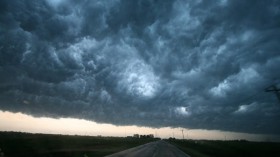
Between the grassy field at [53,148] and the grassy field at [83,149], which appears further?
the grassy field at [83,149]

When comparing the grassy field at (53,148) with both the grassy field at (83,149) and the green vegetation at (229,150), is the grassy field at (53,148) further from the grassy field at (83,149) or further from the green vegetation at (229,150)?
the green vegetation at (229,150)

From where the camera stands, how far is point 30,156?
3928cm

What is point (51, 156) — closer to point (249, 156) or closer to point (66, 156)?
point (66, 156)

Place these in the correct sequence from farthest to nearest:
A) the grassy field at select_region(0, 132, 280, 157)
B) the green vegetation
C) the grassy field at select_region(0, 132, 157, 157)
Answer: the green vegetation
the grassy field at select_region(0, 132, 280, 157)
the grassy field at select_region(0, 132, 157, 157)

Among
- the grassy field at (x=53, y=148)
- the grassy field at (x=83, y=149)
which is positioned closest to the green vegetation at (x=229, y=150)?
the grassy field at (x=83, y=149)

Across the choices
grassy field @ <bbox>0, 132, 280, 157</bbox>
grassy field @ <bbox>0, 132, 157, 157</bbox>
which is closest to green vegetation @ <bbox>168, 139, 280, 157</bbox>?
grassy field @ <bbox>0, 132, 280, 157</bbox>

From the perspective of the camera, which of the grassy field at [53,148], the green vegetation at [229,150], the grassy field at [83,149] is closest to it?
the grassy field at [53,148]

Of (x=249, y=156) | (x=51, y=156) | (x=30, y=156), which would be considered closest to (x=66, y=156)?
(x=51, y=156)

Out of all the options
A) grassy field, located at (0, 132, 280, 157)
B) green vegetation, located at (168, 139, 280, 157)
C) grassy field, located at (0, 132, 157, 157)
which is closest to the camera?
grassy field, located at (0, 132, 157, 157)

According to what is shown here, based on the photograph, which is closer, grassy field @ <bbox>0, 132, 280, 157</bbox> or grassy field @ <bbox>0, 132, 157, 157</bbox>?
grassy field @ <bbox>0, 132, 157, 157</bbox>

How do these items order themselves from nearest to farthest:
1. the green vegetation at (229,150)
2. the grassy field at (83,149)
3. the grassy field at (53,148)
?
1. the grassy field at (53,148)
2. the grassy field at (83,149)
3. the green vegetation at (229,150)

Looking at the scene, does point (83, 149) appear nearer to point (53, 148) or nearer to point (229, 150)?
point (53, 148)

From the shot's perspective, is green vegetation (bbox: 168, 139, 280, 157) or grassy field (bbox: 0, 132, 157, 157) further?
green vegetation (bbox: 168, 139, 280, 157)

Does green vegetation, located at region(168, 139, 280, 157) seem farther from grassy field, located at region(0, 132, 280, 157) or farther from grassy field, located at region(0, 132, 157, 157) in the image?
grassy field, located at region(0, 132, 157, 157)
